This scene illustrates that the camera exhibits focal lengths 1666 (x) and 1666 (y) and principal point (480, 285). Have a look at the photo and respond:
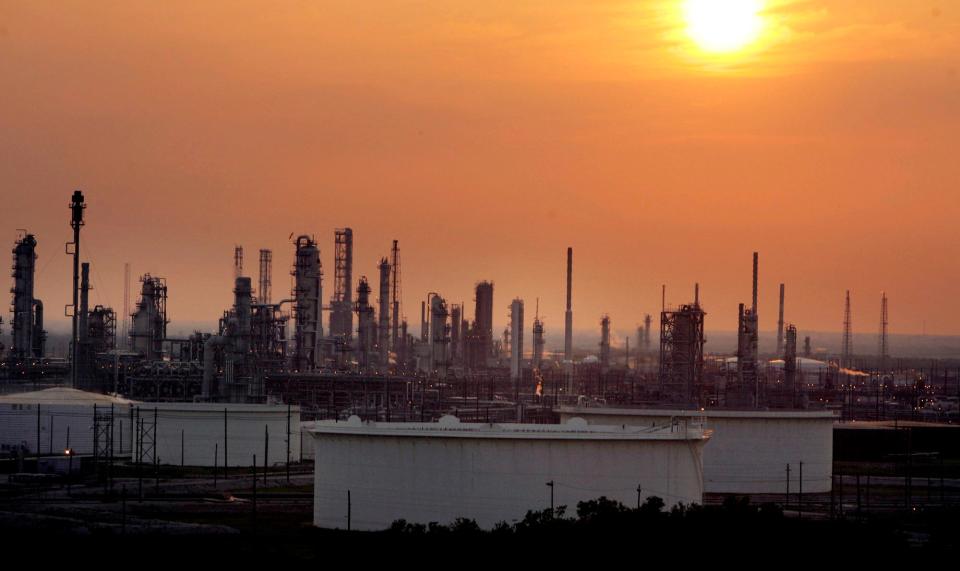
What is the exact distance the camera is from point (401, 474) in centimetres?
3741

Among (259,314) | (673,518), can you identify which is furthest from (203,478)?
(673,518)

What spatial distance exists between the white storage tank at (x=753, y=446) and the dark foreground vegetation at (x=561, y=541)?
1341 centimetres

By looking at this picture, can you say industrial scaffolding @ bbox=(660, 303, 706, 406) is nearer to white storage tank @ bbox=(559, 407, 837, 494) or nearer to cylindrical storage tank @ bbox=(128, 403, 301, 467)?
white storage tank @ bbox=(559, 407, 837, 494)

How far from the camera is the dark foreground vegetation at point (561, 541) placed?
1246 inches

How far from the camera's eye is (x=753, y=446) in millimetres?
51031

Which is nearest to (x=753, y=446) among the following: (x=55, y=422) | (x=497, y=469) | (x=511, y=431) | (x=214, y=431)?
(x=511, y=431)

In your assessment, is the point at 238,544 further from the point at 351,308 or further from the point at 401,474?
the point at 351,308

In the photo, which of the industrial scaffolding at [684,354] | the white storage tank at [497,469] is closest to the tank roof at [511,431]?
the white storage tank at [497,469]

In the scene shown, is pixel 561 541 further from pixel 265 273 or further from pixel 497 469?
pixel 265 273

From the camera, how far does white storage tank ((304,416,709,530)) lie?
3659 centimetres

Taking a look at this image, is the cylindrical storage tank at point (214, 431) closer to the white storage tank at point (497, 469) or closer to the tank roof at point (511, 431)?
the tank roof at point (511, 431)

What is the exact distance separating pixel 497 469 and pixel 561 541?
5.07 meters

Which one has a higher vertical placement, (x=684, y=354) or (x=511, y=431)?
(x=684, y=354)

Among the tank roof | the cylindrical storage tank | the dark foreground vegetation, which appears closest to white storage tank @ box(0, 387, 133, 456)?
the cylindrical storage tank
